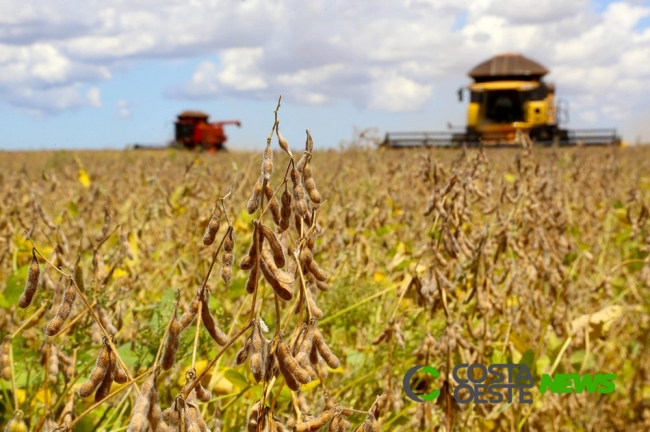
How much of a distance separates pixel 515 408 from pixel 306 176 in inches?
63.9

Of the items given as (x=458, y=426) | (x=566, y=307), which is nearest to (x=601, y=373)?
(x=566, y=307)

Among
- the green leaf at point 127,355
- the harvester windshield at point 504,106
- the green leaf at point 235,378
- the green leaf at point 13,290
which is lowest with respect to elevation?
the green leaf at point 127,355

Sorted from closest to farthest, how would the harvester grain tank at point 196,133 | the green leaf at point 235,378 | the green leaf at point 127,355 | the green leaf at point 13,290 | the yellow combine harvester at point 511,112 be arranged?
the green leaf at point 235,378
the green leaf at point 127,355
the green leaf at point 13,290
the yellow combine harvester at point 511,112
the harvester grain tank at point 196,133

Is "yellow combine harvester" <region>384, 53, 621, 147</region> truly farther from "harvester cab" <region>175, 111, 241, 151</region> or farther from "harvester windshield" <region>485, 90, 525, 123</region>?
"harvester cab" <region>175, 111, 241, 151</region>

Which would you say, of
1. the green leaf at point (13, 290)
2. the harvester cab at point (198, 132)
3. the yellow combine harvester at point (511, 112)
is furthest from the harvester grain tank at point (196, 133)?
the green leaf at point (13, 290)

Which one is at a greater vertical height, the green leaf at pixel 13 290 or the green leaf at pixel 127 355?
the green leaf at pixel 13 290

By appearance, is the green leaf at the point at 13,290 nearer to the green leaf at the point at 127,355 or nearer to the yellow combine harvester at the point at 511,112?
the green leaf at the point at 127,355

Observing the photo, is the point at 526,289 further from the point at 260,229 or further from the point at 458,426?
the point at 260,229

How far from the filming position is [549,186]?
2756 millimetres

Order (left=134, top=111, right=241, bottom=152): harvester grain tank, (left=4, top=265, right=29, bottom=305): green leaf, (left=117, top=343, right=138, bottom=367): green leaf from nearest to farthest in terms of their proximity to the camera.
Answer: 1. (left=117, top=343, right=138, bottom=367): green leaf
2. (left=4, top=265, right=29, bottom=305): green leaf
3. (left=134, top=111, right=241, bottom=152): harvester grain tank

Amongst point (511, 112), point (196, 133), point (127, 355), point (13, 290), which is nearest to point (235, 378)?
point (127, 355)

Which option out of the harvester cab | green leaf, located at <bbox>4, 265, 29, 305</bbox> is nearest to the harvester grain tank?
the harvester cab

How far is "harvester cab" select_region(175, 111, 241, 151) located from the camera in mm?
31234

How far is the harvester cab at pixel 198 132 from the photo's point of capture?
31.2 m
